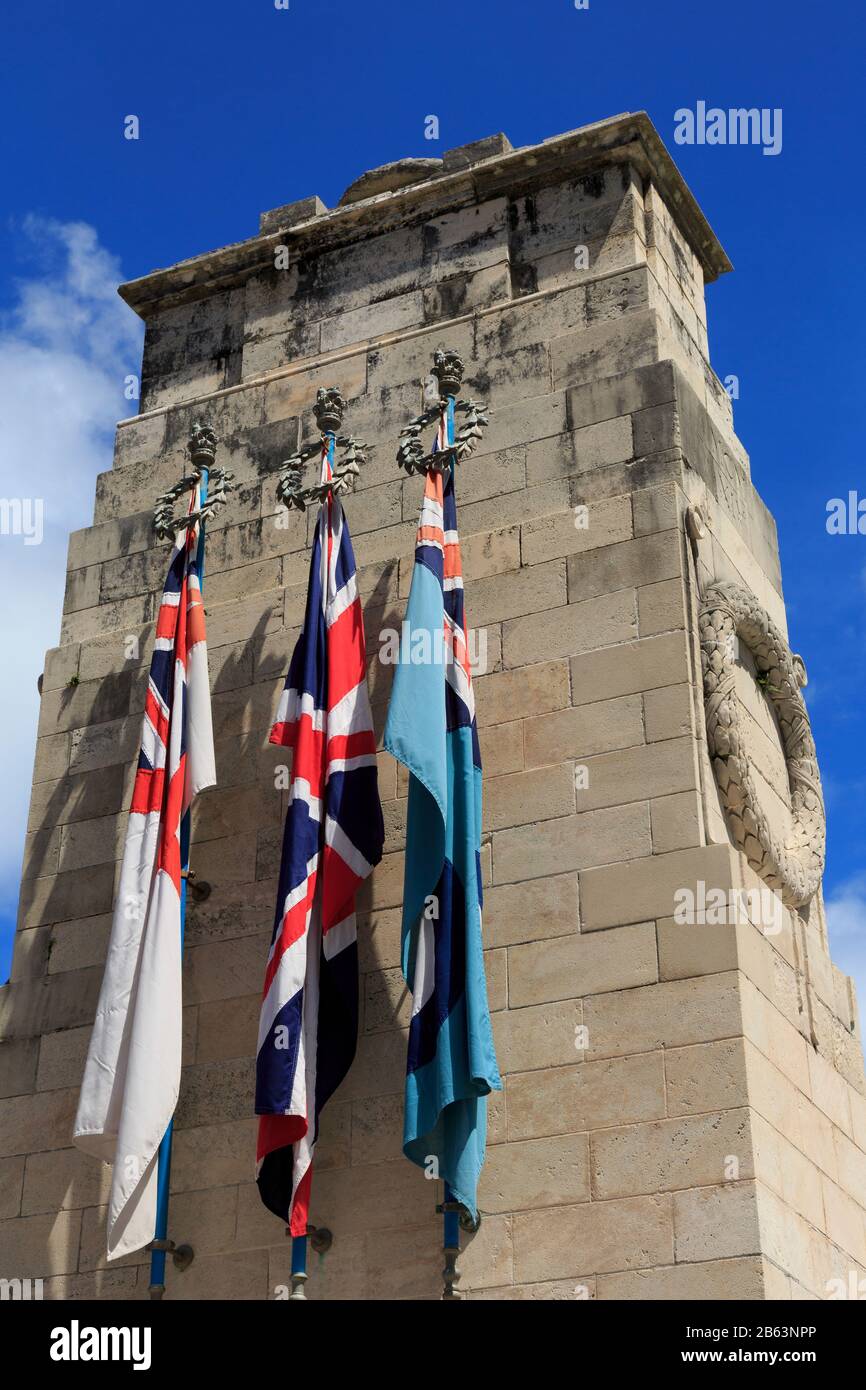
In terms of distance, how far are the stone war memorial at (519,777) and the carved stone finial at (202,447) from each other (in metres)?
0.50

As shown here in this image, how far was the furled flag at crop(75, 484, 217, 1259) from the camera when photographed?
1098 centimetres

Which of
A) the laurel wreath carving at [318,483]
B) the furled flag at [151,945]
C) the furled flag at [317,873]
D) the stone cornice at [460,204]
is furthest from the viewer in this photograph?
the stone cornice at [460,204]

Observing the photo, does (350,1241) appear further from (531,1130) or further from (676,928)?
(676,928)

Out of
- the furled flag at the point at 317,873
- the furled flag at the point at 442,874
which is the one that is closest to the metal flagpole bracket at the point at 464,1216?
the furled flag at the point at 442,874

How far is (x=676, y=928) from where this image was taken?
10.7m

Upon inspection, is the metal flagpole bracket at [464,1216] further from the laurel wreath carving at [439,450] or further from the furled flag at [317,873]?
the laurel wreath carving at [439,450]

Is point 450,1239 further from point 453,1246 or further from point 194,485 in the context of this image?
point 194,485

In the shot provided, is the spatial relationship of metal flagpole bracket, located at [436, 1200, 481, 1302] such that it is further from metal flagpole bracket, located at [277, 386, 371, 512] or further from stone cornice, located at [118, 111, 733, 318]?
stone cornice, located at [118, 111, 733, 318]

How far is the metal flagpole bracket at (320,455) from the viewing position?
12.7m

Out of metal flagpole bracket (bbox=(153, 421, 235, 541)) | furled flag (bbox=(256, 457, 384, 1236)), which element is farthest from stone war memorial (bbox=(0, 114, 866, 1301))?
furled flag (bbox=(256, 457, 384, 1236))

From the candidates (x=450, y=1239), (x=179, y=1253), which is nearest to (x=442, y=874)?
(x=450, y=1239)

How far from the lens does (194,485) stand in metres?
13.4

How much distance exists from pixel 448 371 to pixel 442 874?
3587 millimetres
